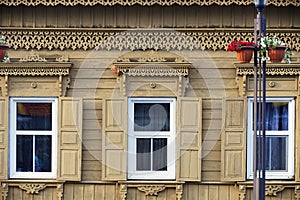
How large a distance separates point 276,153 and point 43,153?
4.00m

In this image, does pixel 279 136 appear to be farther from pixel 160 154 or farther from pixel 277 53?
pixel 277 53

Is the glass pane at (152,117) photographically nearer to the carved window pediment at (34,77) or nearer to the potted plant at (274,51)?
the carved window pediment at (34,77)

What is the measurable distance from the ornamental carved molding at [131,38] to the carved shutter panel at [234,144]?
3.33 feet

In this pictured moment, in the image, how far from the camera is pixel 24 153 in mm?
13758

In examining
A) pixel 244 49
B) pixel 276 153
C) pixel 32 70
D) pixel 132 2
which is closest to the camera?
pixel 244 49

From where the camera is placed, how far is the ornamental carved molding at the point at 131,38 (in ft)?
44.5

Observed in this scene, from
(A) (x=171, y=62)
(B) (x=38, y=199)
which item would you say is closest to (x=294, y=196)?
(A) (x=171, y=62)

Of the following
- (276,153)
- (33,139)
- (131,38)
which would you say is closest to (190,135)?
(276,153)

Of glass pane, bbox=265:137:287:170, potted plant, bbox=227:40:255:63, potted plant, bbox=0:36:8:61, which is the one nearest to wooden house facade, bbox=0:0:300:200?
glass pane, bbox=265:137:287:170

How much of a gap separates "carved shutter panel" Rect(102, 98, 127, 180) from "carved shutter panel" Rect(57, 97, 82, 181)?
422mm

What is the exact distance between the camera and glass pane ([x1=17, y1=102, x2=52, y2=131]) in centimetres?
1371

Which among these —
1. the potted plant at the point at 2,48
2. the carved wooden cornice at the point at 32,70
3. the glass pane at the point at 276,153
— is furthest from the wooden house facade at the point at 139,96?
the potted plant at the point at 2,48

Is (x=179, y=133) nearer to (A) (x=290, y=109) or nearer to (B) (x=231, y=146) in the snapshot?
(B) (x=231, y=146)

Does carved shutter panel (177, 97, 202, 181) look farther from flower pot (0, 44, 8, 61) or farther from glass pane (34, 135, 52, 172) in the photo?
flower pot (0, 44, 8, 61)
